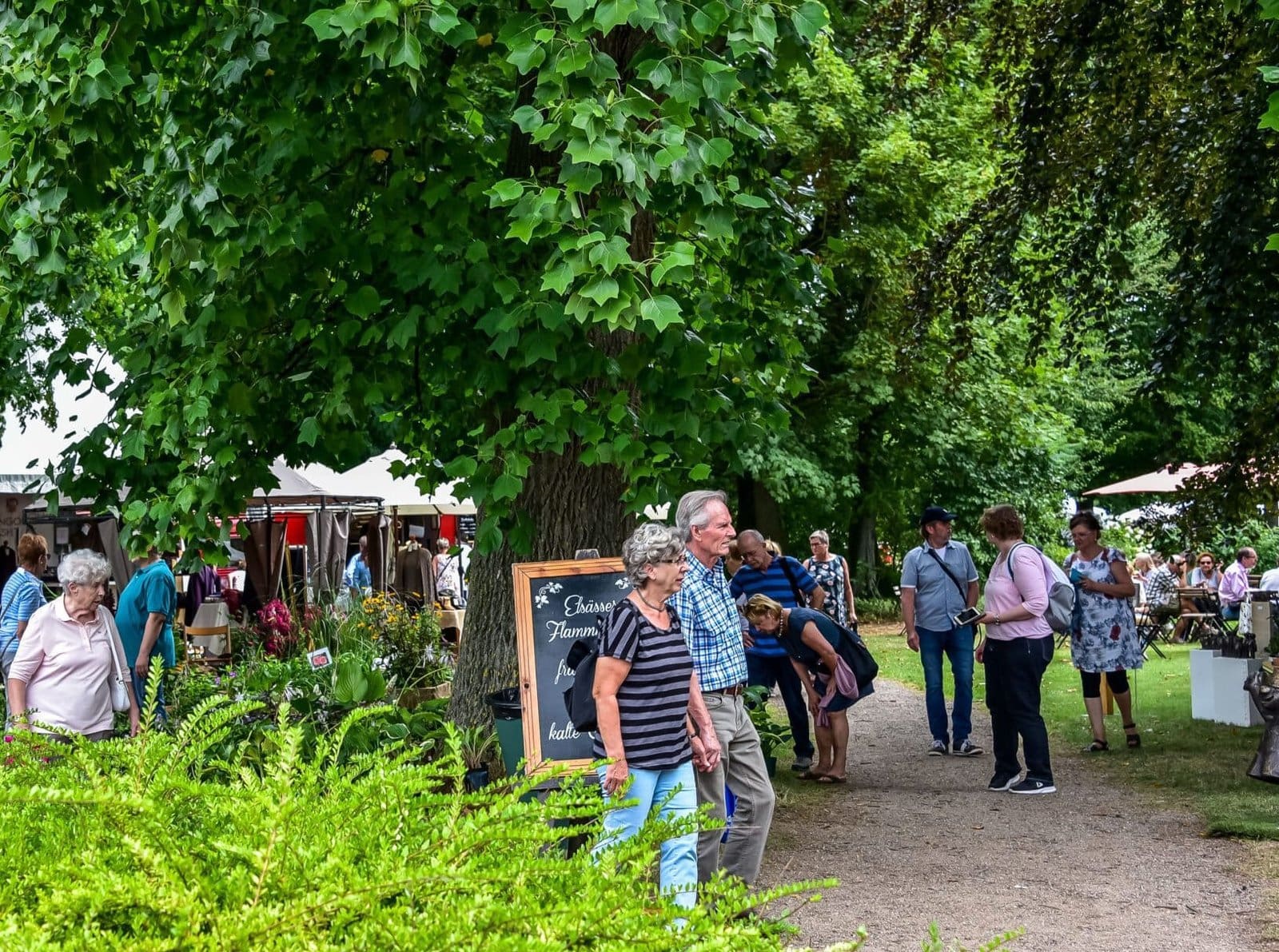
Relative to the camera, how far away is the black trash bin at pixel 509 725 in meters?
7.48

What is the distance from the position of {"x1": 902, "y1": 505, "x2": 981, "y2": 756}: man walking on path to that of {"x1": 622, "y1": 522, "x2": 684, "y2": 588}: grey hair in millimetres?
6209

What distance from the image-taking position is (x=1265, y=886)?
704cm

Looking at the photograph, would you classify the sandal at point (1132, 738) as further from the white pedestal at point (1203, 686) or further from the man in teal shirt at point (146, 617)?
the man in teal shirt at point (146, 617)

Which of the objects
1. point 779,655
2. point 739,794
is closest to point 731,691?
point 739,794

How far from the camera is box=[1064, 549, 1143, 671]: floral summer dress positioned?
10945 mm

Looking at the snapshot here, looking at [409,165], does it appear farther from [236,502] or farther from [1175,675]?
[1175,675]

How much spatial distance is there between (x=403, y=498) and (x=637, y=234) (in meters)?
12.2

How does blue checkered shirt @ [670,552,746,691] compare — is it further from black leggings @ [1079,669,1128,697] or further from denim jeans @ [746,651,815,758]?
black leggings @ [1079,669,1128,697]

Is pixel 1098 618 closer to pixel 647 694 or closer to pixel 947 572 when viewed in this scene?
pixel 947 572

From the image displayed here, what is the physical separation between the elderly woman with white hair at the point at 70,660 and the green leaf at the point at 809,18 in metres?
4.29

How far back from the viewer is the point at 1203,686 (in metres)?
13.2

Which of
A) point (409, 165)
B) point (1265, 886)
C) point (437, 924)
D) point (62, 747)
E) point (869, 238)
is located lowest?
point (1265, 886)

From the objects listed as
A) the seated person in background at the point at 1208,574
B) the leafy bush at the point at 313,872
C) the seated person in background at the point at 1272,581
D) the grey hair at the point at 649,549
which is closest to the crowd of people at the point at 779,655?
the grey hair at the point at 649,549

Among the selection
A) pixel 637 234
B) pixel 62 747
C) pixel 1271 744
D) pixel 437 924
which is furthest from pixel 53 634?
pixel 1271 744
